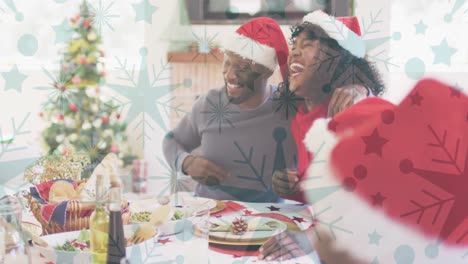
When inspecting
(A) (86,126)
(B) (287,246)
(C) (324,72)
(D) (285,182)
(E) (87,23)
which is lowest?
(B) (287,246)

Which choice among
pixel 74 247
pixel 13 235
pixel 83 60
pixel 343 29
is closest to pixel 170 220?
pixel 74 247

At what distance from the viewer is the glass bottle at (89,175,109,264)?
1050 millimetres

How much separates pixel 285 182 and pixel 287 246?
0.14 m

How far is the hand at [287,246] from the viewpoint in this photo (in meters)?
1.17

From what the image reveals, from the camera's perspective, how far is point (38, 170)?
50.9 inches

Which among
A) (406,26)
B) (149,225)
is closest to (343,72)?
(406,26)

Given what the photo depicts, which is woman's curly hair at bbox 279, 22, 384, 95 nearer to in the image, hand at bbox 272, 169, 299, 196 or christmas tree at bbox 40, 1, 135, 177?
hand at bbox 272, 169, 299, 196

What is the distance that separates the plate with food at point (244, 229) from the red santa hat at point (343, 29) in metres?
0.41

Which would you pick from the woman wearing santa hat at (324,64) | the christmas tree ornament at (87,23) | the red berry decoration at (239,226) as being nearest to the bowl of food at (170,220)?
the red berry decoration at (239,226)

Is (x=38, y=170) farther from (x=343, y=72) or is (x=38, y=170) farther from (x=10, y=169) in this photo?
(x=343, y=72)

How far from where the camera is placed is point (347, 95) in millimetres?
1148

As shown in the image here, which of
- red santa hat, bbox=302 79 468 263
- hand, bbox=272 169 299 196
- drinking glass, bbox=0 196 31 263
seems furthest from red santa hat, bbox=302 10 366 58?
drinking glass, bbox=0 196 31 263

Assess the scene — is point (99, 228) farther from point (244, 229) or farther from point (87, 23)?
point (87, 23)

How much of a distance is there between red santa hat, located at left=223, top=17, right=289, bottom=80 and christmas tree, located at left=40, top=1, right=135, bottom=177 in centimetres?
30
